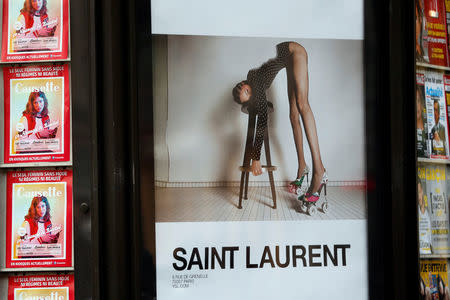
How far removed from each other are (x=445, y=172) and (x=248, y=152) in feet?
3.45

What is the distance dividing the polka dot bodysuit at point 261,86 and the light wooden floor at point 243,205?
0.71ft

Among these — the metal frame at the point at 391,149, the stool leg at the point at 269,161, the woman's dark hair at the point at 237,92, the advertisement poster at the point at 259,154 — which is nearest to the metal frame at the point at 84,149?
the advertisement poster at the point at 259,154

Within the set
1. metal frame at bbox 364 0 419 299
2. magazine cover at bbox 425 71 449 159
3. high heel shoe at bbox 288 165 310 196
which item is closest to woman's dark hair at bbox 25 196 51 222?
high heel shoe at bbox 288 165 310 196

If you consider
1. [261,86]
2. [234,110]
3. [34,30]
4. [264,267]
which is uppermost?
[34,30]

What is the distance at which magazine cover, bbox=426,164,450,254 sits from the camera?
2.81 m

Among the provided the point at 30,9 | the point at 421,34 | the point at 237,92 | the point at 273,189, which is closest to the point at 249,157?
the point at 273,189

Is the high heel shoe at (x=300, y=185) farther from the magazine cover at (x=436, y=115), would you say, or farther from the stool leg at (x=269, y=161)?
the magazine cover at (x=436, y=115)

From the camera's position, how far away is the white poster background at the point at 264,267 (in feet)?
8.46

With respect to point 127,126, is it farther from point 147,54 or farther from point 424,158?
point 424,158

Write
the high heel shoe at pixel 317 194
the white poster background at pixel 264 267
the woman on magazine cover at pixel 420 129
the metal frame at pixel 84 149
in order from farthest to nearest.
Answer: the woman on magazine cover at pixel 420 129, the high heel shoe at pixel 317 194, the white poster background at pixel 264 267, the metal frame at pixel 84 149

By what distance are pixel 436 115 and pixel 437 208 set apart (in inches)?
18.8

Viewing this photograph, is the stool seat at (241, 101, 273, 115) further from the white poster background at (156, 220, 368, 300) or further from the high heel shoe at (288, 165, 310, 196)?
the white poster background at (156, 220, 368, 300)

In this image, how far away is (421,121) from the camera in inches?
111

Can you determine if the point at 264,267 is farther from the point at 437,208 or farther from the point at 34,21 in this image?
the point at 34,21
